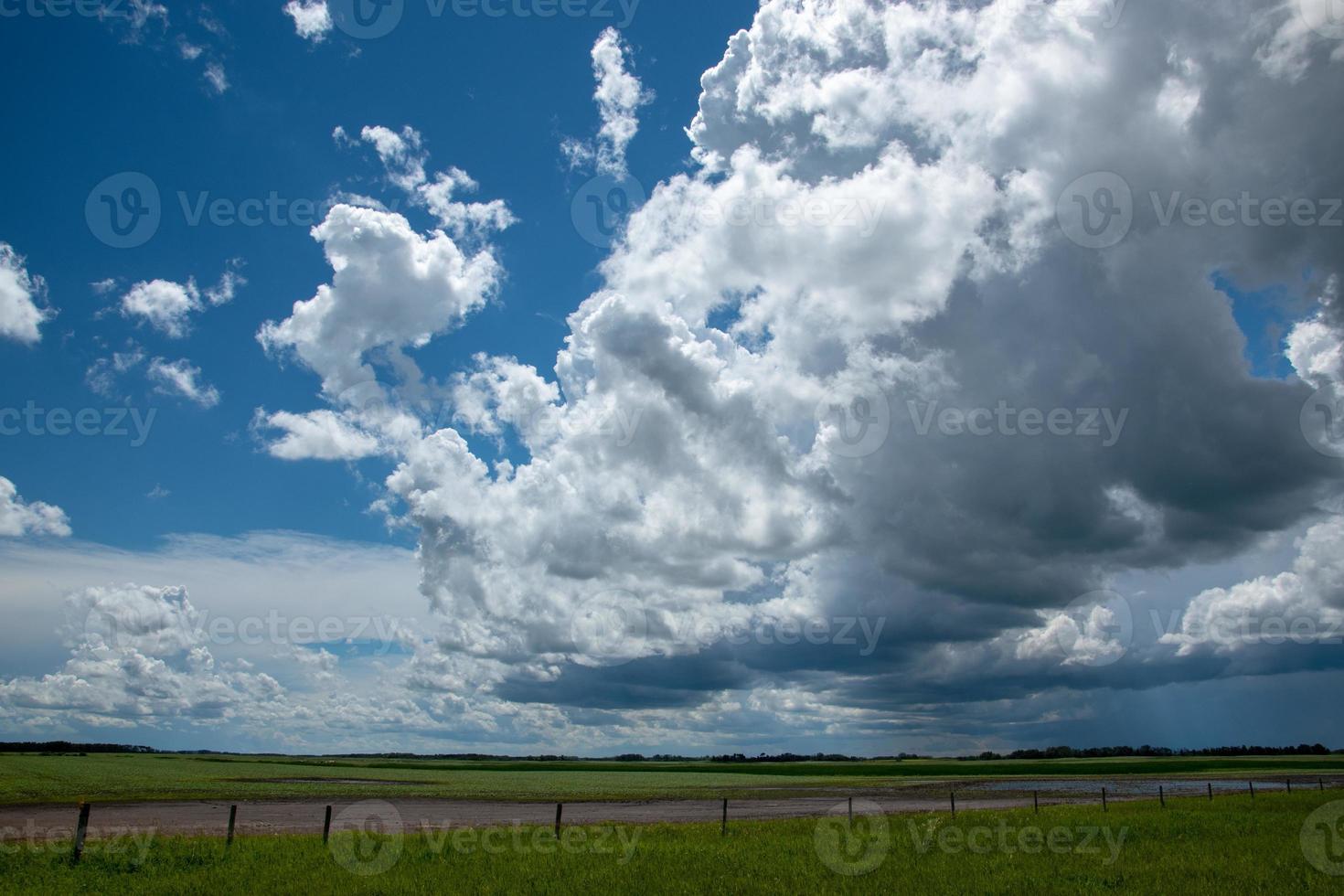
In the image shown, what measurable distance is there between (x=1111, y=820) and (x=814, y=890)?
25.7 metres

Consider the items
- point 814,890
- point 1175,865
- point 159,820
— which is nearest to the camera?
point 814,890

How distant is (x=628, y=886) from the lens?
22.6 metres

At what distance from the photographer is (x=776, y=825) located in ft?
137

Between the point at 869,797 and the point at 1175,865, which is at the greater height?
the point at 1175,865

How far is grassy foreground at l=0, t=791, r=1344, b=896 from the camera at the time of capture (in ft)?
74.1

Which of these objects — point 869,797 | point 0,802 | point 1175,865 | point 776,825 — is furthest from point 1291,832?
point 0,802

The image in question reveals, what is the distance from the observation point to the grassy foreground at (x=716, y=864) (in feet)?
74.1

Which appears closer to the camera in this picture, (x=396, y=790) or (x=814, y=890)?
(x=814, y=890)

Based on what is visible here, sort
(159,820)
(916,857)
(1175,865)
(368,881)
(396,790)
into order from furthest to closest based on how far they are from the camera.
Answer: (396,790) < (159,820) < (916,857) < (1175,865) < (368,881)

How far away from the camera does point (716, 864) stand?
26156 mm

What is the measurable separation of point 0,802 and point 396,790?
34597 millimetres

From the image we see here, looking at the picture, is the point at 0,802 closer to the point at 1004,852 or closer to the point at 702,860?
the point at 702,860

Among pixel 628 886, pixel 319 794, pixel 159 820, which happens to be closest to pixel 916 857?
pixel 628 886

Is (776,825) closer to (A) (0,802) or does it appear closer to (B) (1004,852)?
(B) (1004,852)
